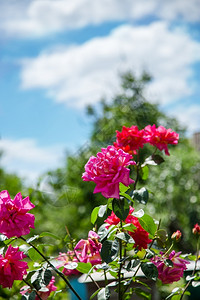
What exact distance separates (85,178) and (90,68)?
2259cm

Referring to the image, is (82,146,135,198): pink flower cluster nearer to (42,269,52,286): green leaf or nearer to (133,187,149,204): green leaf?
(133,187,149,204): green leaf

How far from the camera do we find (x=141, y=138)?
1.37 metres

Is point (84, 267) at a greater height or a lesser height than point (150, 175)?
lesser

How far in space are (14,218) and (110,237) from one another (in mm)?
257

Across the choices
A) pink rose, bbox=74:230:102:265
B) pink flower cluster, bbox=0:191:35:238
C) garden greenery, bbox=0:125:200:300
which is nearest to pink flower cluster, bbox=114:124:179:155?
garden greenery, bbox=0:125:200:300

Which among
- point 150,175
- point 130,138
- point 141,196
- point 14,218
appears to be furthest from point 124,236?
point 150,175

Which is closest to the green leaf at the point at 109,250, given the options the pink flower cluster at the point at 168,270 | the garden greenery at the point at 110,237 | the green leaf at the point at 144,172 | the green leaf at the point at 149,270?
the garden greenery at the point at 110,237

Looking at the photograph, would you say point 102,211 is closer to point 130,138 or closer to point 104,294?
point 104,294

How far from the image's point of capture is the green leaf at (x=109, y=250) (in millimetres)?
1046

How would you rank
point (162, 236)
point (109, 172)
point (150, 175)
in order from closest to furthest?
point (109, 172) → point (162, 236) → point (150, 175)

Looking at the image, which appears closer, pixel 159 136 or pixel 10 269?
pixel 10 269

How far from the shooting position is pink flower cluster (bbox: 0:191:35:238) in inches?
40.6

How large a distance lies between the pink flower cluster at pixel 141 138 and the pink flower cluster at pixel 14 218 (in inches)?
16.0

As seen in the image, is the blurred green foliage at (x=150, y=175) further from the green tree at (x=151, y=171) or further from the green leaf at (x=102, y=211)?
the green leaf at (x=102, y=211)
